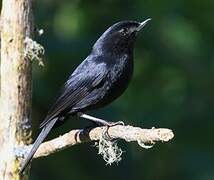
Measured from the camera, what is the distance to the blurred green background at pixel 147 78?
19.4 ft

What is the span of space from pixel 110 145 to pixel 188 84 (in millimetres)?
1959

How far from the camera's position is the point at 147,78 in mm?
6379

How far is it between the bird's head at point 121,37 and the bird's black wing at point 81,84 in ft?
0.53

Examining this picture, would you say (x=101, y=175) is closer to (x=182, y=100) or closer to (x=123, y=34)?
(x=182, y=100)

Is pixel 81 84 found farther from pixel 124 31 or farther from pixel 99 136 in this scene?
pixel 99 136

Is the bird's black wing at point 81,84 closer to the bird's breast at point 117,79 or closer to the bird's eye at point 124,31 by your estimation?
the bird's breast at point 117,79

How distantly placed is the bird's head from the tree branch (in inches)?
31.5

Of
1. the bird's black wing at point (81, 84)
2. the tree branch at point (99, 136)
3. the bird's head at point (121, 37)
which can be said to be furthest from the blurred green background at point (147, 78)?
the tree branch at point (99, 136)

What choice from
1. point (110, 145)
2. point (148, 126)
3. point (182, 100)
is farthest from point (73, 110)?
point (182, 100)

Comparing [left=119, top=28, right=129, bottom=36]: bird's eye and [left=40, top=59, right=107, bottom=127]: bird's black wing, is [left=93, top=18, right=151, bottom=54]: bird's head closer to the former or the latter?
[left=119, top=28, right=129, bottom=36]: bird's eye

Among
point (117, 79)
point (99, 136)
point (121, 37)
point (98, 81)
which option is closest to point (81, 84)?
point (98, 81)

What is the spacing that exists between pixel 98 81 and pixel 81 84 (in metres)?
0.11

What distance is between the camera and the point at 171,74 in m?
6.35

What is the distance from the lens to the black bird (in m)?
4.75
